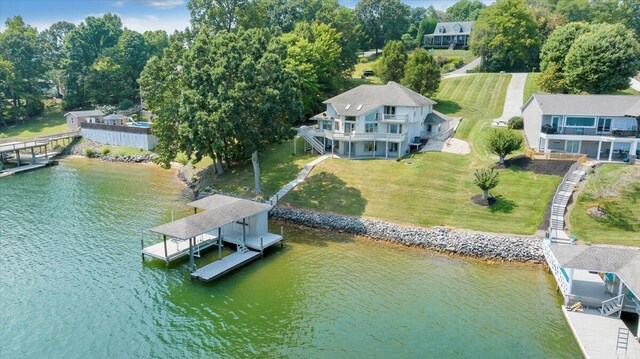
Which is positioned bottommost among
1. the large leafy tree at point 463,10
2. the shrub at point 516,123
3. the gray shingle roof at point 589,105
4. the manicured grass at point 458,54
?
the shrub at point 516,123

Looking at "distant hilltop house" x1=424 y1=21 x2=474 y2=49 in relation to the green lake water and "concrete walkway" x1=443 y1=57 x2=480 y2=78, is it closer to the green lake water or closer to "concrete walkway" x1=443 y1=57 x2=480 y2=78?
"concrete walkway" x1=443 y1=57 x2=480 y2=78

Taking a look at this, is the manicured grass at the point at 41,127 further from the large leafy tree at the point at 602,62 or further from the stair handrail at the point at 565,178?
the large leafy tree at the point at 602,62

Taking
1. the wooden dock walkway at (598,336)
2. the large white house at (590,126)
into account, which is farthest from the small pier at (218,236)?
the large white house at (590,126)

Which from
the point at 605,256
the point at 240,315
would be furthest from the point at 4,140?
the point at 605,256

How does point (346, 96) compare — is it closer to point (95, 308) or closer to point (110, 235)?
point (110, 235)

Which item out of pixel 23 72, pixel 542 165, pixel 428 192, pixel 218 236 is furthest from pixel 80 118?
pixel 542 165

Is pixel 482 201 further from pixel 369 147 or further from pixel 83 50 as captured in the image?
pixel 83 50
